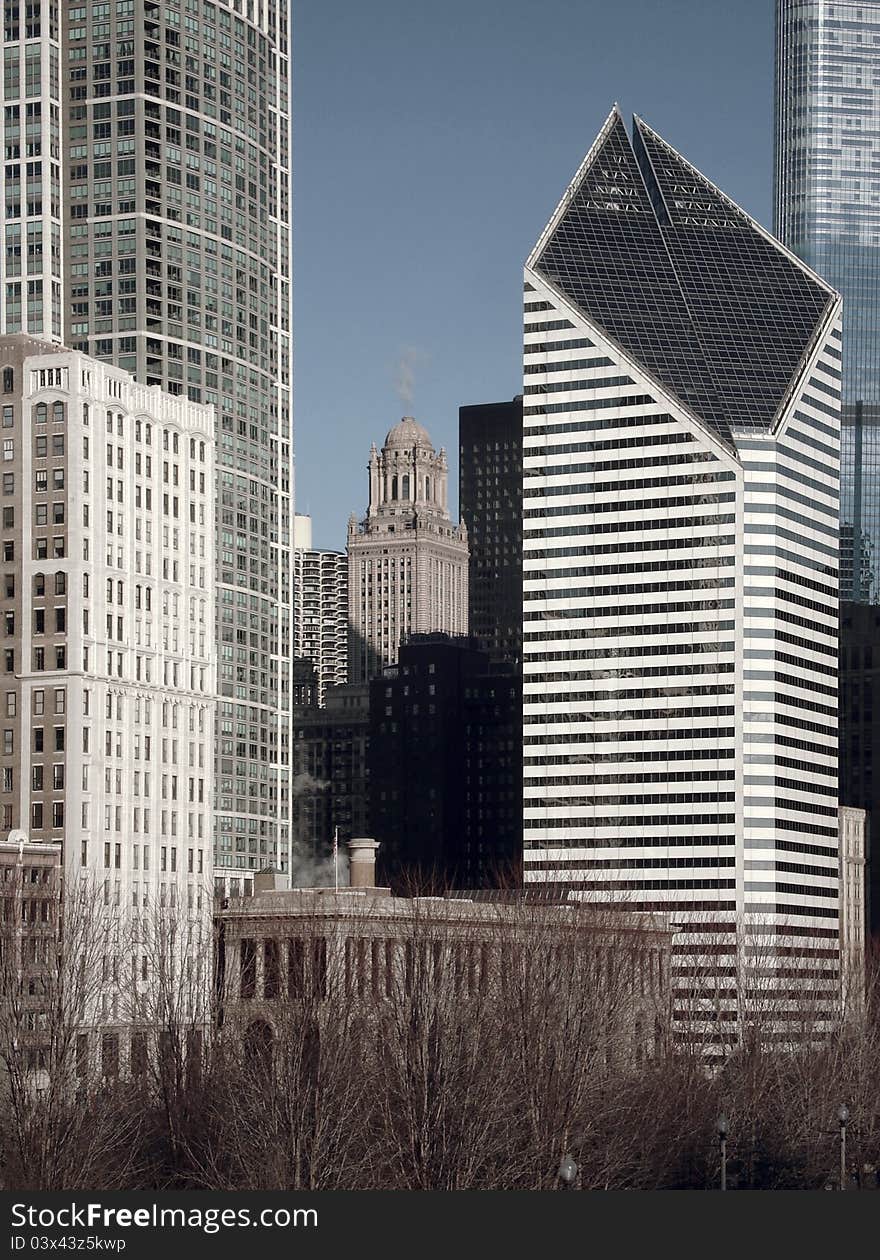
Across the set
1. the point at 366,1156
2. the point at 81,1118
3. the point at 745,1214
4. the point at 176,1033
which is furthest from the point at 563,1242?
the point at 176,1033

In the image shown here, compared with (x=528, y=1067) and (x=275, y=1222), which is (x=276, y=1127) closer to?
(x=528, y=1067)

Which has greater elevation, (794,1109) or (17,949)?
(17,949)

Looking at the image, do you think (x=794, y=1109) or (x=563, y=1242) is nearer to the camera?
(x=563, y=1242)

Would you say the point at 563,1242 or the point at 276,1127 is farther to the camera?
the point at 276,1127

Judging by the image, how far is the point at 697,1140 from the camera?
183000 millimetres

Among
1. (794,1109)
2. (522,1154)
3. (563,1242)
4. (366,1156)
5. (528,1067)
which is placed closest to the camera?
(563,1242)

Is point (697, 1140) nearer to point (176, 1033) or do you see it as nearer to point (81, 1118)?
point (176, 1033)

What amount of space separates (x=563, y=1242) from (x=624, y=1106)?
7578 cm

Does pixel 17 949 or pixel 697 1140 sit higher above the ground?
pixel 17 949

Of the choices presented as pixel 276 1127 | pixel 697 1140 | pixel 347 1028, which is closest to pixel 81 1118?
pixel 276 1127

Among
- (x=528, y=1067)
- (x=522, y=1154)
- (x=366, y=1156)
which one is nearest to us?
(x=366, y=1156)

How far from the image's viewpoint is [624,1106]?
181 m

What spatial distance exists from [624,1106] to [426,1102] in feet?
88.3

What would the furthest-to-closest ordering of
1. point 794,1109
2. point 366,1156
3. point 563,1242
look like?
1. point 794,1109
2. point 366,1156
3. point 563,1242
